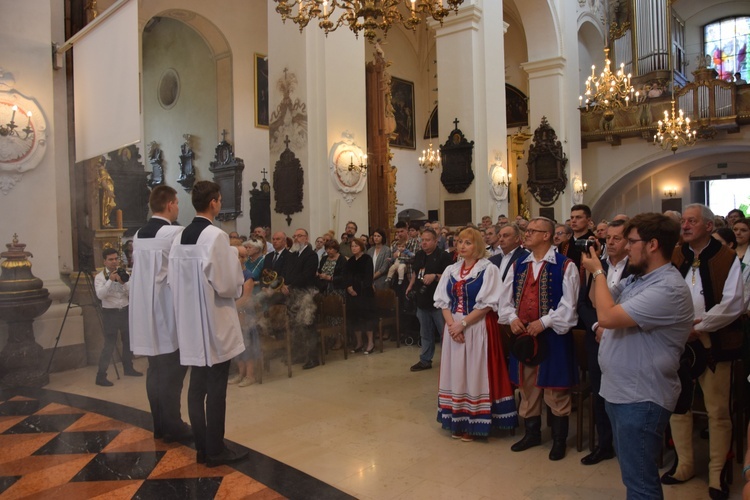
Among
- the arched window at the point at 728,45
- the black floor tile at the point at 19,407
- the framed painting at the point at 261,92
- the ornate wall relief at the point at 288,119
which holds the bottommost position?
the black floor tile at the point at 19,407

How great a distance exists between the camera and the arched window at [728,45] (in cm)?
1950

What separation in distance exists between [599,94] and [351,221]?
7.99 meters

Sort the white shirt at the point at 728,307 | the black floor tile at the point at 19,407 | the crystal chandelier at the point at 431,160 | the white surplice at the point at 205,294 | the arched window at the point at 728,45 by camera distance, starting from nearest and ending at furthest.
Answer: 1. the white shirt at the point at 728,307
2. the white surplice at the point at 205,294
3. the black floor tile at the point at 19,407
4. the crystal chandelier at the point at 431,160
5. the arched window at the point at 728,45

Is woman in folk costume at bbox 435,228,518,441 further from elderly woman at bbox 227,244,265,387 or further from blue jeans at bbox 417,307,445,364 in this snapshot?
elderly woman at bbox 227,244,265,387

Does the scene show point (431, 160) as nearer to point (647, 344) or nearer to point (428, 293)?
point (428, 293)

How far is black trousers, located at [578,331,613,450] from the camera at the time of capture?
3.96 meters

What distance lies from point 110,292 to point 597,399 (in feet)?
16.1

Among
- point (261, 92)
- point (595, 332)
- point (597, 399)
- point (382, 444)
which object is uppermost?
point (261, 92)

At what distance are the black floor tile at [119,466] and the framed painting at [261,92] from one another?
11.7 m

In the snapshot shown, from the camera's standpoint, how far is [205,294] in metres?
3.73

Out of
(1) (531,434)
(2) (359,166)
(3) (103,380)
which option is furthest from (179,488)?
(2) (359,166)

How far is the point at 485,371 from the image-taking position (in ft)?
14.0

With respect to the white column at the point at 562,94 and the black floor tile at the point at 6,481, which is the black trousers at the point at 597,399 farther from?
the white column at the point at 562,94

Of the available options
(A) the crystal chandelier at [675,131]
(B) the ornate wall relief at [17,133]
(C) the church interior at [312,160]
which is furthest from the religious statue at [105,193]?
(A) the crystal chandelier at [675,131]
